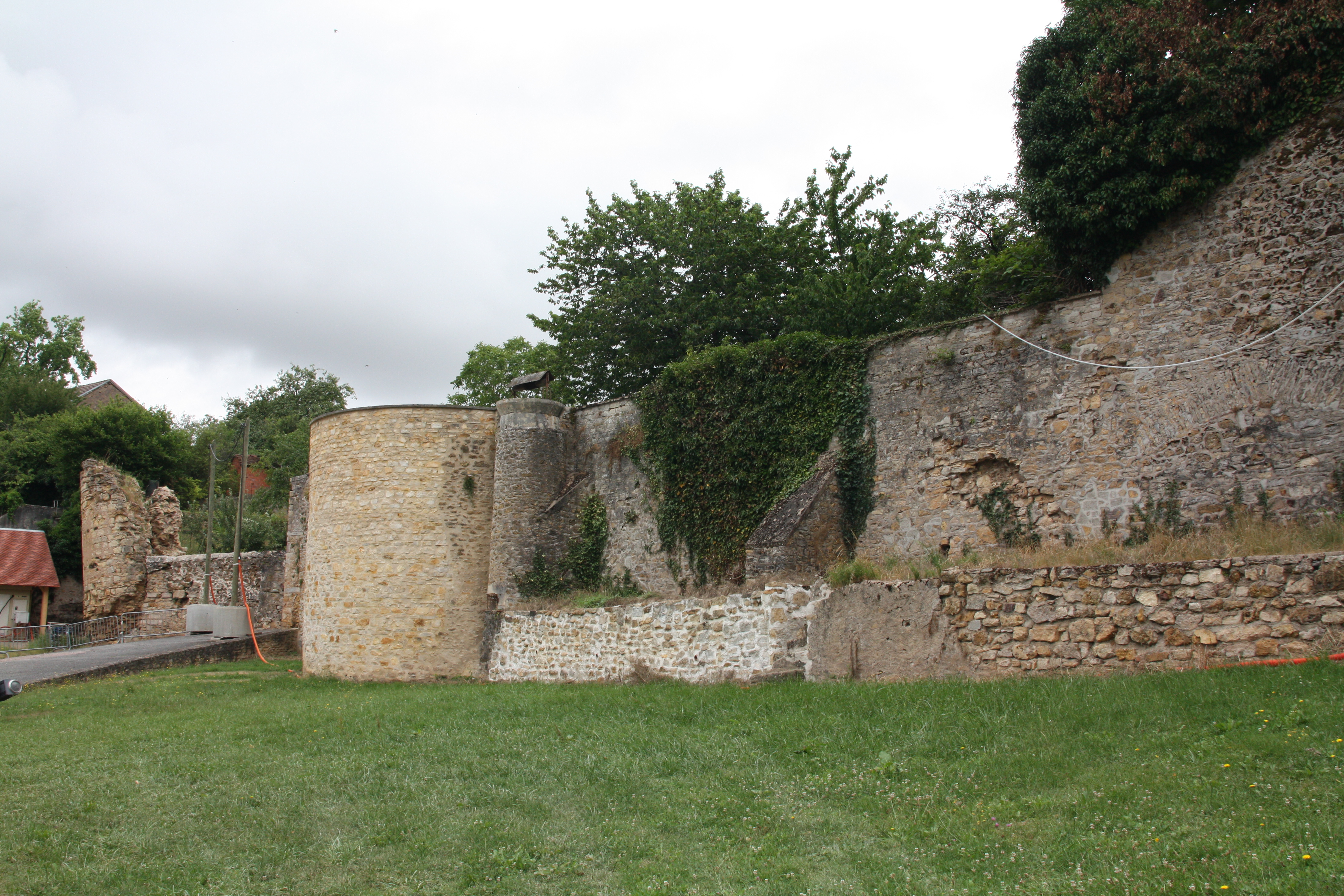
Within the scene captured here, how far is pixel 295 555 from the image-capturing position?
2344cm

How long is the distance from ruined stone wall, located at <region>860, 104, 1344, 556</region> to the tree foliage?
359mm

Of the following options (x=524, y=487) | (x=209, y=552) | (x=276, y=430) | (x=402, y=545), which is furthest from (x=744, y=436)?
(x=276, y=430)

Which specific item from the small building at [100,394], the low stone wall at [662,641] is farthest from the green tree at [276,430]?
the low stone wall at [662,641]

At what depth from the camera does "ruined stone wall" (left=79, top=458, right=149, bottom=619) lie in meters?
27.0

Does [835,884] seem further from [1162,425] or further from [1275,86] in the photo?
[1275,86]

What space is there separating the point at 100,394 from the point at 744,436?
156ft

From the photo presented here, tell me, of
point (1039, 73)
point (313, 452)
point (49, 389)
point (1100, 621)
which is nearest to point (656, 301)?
point (313, 452)

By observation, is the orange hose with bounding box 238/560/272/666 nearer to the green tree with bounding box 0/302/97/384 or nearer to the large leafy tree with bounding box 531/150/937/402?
the large leafy tree with bounding box 531/150/937/402

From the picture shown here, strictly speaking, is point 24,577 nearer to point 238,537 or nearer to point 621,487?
point 238,537

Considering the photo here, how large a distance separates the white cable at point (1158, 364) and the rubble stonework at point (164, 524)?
84.4ft

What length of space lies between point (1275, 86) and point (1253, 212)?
1.49 metres

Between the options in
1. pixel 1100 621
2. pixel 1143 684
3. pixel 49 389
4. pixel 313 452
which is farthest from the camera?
pixel 49 389

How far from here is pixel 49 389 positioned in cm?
4300

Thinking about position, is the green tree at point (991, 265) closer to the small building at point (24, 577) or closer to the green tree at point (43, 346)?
the small building at point (24, 577)
